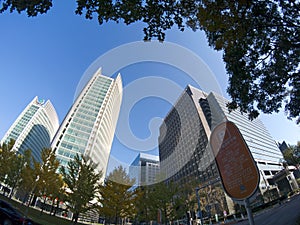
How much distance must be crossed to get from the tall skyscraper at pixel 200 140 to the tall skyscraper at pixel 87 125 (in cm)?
2881

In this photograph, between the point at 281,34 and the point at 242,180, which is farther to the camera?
the point at 281,34

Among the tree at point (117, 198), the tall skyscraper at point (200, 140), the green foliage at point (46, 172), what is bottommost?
the tree at point (117, 198)

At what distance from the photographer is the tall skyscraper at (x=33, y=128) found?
82.8 metres

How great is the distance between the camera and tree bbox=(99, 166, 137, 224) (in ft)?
50.1

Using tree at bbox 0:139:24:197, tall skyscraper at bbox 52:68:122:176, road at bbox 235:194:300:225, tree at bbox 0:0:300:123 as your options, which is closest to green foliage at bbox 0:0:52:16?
tree at bbox 0:0:300:123

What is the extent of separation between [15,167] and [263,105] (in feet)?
74.7

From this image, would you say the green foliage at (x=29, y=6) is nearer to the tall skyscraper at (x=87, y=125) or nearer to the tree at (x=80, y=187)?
the tree at (x=80, y=187)

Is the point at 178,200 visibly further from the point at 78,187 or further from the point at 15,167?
the point at 15,167

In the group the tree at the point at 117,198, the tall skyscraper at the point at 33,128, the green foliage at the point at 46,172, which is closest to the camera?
the green foliage at the point at 46,172

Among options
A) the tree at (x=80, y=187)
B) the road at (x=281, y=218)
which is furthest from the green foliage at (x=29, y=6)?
the road at (x=281, y=218)

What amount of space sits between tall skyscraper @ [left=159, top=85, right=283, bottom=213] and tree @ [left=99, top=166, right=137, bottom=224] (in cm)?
4243

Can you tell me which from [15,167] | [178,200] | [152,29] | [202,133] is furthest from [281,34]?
[202,133]

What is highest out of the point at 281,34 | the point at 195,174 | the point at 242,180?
the point at 195,174

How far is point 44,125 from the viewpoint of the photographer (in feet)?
359
